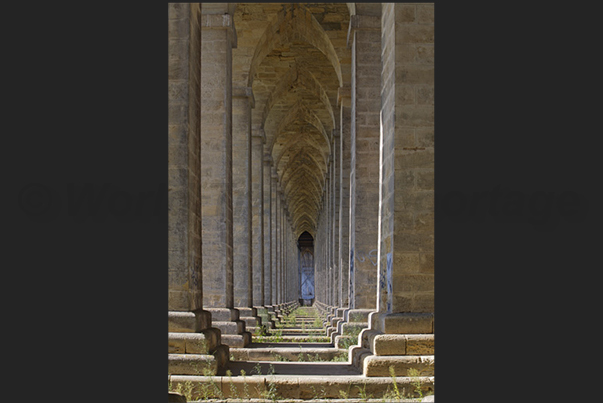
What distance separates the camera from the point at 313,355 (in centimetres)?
1078

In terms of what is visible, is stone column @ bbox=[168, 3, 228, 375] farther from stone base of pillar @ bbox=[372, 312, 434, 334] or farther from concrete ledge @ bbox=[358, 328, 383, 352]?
stone base of pillar @ bbox=[372, 312, 434, 334]

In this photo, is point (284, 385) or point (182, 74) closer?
point (284, 385)

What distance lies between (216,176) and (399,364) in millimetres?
4866

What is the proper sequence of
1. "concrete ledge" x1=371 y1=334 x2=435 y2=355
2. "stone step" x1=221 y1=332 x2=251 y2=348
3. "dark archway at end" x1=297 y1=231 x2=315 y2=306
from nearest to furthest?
1. "concrete ledge" x1=371 y1=334 x2=435 y2=355
2. "stone step" x1=221 y1=332 x2=251 y2=348
3. "dark archway at end" x1=297 y1=231 x2=315 y2=306

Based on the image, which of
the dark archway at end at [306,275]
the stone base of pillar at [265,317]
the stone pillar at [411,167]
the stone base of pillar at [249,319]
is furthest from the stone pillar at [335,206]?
the dark archway at end at [306,275]

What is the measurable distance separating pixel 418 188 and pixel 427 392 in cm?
230

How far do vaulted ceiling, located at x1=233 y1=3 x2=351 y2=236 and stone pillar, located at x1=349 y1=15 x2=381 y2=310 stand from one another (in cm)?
342

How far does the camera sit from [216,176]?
10.4 meters

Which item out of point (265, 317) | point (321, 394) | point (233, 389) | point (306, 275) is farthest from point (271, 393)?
point (306, 275)

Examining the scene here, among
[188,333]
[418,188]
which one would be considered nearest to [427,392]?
[418,188]

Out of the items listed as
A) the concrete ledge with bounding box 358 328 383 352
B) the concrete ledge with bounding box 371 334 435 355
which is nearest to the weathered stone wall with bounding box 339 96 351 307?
the concrete ledge with bounding box 358 328 383 352

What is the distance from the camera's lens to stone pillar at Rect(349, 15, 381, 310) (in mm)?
11422

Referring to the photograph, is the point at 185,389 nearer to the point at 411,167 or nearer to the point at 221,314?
the point at 411,167

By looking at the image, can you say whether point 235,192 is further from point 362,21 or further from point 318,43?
point 362,21
